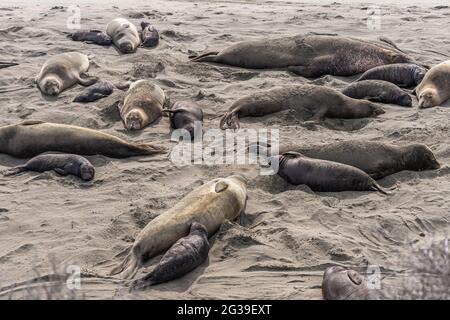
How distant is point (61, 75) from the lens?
815 cm

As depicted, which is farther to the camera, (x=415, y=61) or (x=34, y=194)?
(x=415, y=61)

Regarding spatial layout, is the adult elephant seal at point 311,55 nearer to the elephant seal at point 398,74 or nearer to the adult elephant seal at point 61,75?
the elephant seal at point 398,74

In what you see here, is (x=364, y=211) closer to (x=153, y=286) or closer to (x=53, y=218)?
(x=153, y=286)

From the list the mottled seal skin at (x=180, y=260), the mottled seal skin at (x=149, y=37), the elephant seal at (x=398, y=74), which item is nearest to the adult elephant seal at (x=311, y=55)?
the elephant seal at (x=398, y=74)

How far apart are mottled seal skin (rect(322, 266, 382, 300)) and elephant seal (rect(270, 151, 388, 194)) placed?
4.79ft

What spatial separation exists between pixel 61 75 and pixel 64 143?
227cm

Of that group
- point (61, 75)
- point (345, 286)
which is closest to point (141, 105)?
point (61, 75)

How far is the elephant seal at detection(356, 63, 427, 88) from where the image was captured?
7949mm

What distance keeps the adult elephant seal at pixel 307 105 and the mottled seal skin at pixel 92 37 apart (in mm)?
3825

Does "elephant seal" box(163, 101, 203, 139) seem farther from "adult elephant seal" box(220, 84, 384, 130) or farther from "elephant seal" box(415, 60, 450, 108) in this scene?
"elephant seal" box(415, 60, 450, 108)

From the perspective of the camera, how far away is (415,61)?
28.9 ft

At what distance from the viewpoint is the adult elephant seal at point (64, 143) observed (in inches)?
240

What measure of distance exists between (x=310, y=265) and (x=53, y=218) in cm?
193
